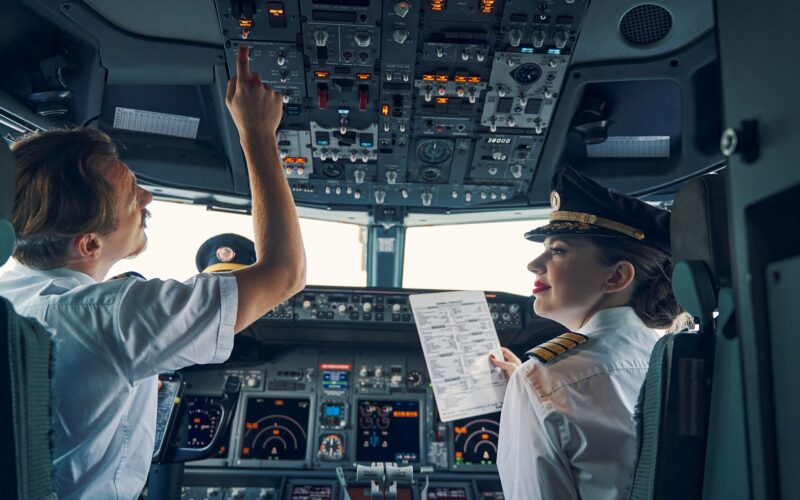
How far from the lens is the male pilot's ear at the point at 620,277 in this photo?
1.73m

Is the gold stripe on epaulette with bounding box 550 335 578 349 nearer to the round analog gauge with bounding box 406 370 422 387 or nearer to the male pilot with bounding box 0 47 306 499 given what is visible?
the male pilot with bounding box 0 47 306 499

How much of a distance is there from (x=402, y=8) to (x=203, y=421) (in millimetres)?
2201

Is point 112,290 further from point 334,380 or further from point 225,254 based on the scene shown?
point 334,380

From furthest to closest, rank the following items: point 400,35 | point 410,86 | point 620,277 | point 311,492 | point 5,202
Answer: point 311,492
point 410,86
point 400,35
point 620,277
point 5,202

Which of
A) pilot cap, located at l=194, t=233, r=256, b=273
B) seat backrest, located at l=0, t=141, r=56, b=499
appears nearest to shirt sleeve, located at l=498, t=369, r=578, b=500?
seat backrest, located at l=0, t=141, r=56, b=499

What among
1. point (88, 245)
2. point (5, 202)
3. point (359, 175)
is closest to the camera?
point (5, 202)

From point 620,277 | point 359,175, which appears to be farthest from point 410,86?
point 620,277

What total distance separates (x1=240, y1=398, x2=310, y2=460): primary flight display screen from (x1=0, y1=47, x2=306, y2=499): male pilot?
1.69 metres

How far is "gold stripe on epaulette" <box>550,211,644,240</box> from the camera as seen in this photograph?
5.67ft

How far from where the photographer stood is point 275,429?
3.27 meters

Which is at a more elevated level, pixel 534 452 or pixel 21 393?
pixel 21 393

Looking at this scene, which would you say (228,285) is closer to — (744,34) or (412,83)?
(744,34)

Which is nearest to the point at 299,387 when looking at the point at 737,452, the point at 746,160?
the point at 737,452

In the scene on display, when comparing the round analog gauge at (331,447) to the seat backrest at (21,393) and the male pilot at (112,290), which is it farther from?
the seat backrest at (21,393)
